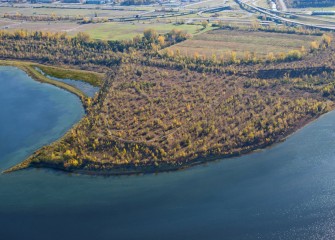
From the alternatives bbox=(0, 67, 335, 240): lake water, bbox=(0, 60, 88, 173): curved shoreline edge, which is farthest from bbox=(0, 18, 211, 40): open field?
bbox=(0, 67, 335, 240): lake water

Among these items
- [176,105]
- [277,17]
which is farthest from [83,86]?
[277,17]

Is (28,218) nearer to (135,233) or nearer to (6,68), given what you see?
(135,233)

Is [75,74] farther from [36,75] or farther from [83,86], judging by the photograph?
[36,75]

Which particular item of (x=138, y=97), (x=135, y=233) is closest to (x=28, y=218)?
(x=135, y=233)

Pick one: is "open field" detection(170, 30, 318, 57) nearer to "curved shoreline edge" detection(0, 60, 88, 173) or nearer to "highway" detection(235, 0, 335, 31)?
"highway" detection(235, 0, 335, 31)

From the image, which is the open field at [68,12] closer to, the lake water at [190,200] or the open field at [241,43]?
the open field at [241,43]
